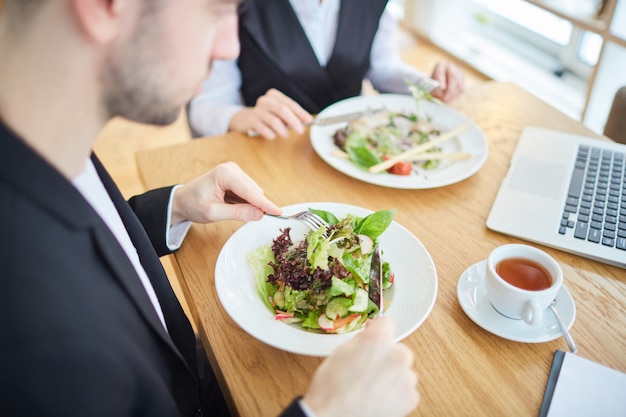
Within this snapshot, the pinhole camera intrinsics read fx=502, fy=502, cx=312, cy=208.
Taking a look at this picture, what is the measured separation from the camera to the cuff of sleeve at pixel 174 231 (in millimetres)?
998

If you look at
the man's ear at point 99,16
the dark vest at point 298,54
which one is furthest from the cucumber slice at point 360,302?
the dark vest at point 298,54

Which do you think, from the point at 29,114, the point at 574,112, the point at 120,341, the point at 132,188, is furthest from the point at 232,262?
the point at 574,112

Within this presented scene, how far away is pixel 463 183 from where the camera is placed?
1190 mm

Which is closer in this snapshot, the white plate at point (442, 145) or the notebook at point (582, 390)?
the notebook at point (582, 390)

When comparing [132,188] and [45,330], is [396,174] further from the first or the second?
[132,188]

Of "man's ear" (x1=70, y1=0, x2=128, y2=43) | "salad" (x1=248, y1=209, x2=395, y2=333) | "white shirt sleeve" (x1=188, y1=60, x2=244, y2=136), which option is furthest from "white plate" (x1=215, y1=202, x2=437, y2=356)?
"white shirt sleeve" (x1=188, y1=60, x2=244, y2=136)

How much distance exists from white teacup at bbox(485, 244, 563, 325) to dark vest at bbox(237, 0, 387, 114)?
3.29ft

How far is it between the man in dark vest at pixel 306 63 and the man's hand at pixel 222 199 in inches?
16.5

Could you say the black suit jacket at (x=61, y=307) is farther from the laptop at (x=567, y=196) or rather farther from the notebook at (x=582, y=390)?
the laptop at (x=567, y=196)

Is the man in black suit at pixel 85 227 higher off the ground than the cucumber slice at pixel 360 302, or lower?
higher

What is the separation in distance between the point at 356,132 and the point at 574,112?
2167mm

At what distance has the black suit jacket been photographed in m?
0.55

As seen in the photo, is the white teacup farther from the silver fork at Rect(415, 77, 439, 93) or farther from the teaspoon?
the silver fork at Rect(415, 77, 439, 93)

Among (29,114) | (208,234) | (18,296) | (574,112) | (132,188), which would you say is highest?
(29,114)
